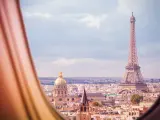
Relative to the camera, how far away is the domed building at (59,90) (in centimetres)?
184

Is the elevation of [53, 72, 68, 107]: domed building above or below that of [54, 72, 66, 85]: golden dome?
below

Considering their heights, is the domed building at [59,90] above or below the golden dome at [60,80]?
below

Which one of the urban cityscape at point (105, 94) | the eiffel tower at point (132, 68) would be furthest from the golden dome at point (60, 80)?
the eiffel tower at point (132, 68)

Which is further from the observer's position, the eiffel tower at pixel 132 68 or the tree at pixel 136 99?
the tree at pixel 136 99

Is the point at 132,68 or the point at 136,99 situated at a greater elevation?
the point at 132,68

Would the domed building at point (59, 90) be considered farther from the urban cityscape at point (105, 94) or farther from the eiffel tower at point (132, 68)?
the eiffel tower at point (132, 68)

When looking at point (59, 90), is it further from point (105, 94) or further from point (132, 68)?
point (132, 68)

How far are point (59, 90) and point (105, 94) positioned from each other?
30cm

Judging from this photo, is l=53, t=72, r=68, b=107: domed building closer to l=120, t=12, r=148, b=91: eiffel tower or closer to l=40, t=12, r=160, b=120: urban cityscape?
l=40, t=12, r=160, b=120: urban cityscape

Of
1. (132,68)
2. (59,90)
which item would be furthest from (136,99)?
(59,90)

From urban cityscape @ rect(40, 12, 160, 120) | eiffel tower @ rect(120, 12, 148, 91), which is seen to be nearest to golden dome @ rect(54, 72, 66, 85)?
urban cityscape @ rect(40, 12, 160, 120)

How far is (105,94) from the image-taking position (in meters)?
2.00

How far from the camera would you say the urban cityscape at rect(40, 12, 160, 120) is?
5.82 ft

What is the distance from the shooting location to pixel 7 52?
62.9 inches
